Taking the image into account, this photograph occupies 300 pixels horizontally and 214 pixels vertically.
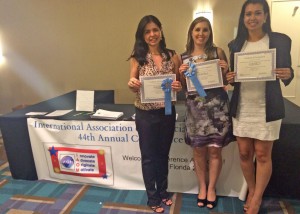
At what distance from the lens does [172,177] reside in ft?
6.73

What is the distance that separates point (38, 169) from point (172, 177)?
1.25 meters

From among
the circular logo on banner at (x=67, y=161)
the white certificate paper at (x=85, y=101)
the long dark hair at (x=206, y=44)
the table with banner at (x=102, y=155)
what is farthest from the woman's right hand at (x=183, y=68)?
the circular logo on banner at (x=67, y=161)

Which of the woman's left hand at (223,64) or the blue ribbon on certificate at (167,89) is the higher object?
the woman's left hand at (223,64)

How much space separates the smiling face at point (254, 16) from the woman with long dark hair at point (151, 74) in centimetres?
48

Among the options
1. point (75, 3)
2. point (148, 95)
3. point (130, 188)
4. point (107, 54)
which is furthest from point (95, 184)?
point (75, 3)

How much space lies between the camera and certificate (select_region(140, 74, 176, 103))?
158cm

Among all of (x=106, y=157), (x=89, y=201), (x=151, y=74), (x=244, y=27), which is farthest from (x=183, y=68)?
(x=89, y=201)

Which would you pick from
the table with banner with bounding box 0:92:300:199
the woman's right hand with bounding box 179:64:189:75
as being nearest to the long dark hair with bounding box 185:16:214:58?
the woman's right hand with bounding box 179:64:189:75

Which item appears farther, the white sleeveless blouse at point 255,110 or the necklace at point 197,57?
the necklace at point 197,57

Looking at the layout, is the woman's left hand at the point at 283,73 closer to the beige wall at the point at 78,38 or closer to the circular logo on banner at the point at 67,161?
the circular logo on banner at the point at 67,161

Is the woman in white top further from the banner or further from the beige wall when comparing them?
the beige wall

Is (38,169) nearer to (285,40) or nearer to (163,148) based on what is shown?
(163,148)

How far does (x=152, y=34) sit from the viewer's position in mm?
1558

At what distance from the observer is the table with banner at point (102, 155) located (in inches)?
74.5
